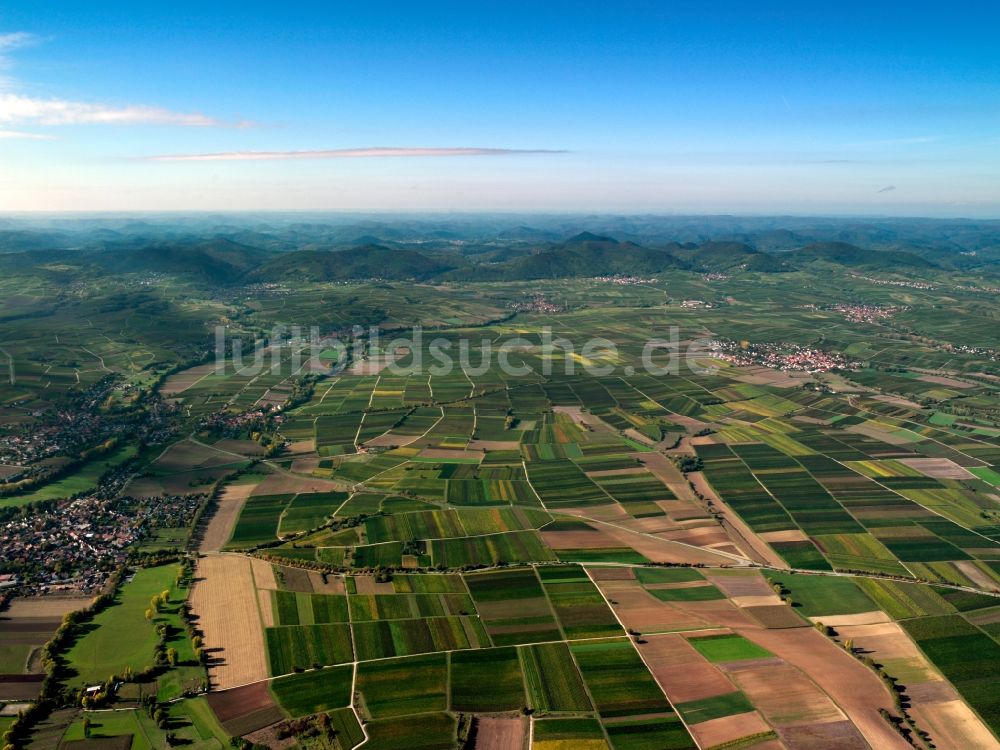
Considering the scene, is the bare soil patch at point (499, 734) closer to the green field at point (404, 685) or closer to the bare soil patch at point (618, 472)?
the green field at point (404, 685)

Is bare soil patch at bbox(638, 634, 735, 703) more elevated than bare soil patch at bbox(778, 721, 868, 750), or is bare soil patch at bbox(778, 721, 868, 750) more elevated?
bare soil patch at bbox(778, 721, 868, 750)

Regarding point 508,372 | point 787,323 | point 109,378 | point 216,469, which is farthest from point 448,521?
point 787,323

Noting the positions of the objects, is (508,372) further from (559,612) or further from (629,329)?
(559,612)

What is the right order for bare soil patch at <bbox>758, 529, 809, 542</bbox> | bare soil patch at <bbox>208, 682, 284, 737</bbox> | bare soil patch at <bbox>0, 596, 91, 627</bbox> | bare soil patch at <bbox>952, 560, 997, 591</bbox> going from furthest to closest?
bare soil patch at <bbox>758, 529, 809, 542</bbox> → bare soil patch at <bbox>952, 560, 997, 591</bbox> → bare soil patch at <bbox>0, 596, 91, 627</bbox> → bare soil patch at <bbox>208, 682, 284, 737</bbox>

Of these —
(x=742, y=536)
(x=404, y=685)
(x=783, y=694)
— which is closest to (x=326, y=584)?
(x=404, y=685)

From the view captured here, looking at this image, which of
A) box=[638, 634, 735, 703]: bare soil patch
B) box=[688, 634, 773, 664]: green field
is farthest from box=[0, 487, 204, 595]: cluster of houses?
box=[688, 634, 773, 664]: green field

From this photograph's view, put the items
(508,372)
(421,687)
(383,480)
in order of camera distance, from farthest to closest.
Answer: (508,372), (383,480), (421,687)

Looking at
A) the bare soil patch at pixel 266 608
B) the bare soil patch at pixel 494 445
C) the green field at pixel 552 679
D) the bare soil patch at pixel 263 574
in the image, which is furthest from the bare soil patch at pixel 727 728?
the bare soil patch at pixel 494 445

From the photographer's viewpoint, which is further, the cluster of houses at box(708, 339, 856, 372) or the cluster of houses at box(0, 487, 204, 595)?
the cluster of houses at box(708, 339, 856, 372)

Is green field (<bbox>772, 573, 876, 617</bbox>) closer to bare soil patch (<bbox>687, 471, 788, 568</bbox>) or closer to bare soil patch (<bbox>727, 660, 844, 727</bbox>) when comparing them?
bare soil patch (<bbox>687, 471, 788, 568</bbox>)
